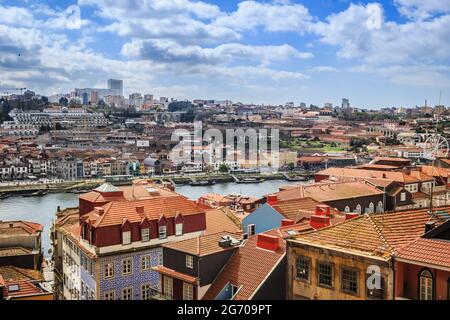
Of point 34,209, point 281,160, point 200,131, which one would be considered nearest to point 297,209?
point 34,209

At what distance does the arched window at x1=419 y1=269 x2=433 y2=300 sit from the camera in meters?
2.30

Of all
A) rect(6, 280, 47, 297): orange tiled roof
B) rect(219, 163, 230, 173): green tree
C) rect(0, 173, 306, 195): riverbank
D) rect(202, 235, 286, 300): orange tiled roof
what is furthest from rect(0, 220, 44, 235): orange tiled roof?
rect(219, 163, 230, 173): green tree

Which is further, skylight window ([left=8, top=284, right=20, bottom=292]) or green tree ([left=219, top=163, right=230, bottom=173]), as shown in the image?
green tree ([left=219, top=163, right=230, bottom=173])

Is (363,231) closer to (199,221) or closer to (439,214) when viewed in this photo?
(439,214)

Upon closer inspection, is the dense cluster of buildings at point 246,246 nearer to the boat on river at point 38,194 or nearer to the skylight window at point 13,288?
the skylight window at point 13,288

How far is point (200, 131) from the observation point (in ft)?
135

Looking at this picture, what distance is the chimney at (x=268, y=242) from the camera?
330cm

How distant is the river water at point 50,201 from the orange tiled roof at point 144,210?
4.79m

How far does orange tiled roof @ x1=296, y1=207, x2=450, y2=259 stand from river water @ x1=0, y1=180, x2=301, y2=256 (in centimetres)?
742

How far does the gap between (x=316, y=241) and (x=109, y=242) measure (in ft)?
7.81

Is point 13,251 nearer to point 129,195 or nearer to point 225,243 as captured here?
point 129,195

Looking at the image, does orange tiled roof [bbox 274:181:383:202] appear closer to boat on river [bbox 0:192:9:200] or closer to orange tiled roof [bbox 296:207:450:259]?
orange tiled roof [bbox 296:207:450:259]

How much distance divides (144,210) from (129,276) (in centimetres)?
64
